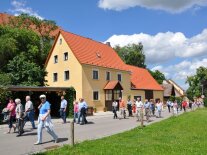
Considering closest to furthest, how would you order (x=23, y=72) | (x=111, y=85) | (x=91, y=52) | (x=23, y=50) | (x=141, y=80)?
(x=23, y=72)
(x=23, y=50)
(x=111, y=85)
(x=91, y=52)
(x=141, y=80)

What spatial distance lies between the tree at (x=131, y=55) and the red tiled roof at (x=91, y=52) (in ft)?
93.5

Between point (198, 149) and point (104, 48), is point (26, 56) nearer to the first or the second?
point (104, 48)

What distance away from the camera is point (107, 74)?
4691cm

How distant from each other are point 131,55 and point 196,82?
23246 millimetres

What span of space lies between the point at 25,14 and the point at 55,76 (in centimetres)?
987

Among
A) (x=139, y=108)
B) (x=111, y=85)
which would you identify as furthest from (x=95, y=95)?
(x=139, y=108)

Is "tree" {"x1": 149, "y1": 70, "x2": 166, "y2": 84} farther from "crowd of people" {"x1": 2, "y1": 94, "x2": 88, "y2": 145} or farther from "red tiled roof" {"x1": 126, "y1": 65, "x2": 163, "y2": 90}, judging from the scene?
"crowd of people" {"x1": 2, "y1": 94, "x2": 88, "y2": 145}

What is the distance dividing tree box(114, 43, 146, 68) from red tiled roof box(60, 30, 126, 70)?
93.5ft

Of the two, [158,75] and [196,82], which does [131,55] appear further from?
[196,82]

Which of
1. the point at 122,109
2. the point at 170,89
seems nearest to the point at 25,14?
the point at 122,109

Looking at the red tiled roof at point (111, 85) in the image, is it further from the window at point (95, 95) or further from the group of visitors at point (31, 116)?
the group of visitors at point (31, 116)

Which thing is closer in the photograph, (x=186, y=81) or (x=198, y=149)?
(x=198, y=149)

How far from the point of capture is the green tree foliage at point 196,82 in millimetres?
91438

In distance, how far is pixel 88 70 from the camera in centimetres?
4316
